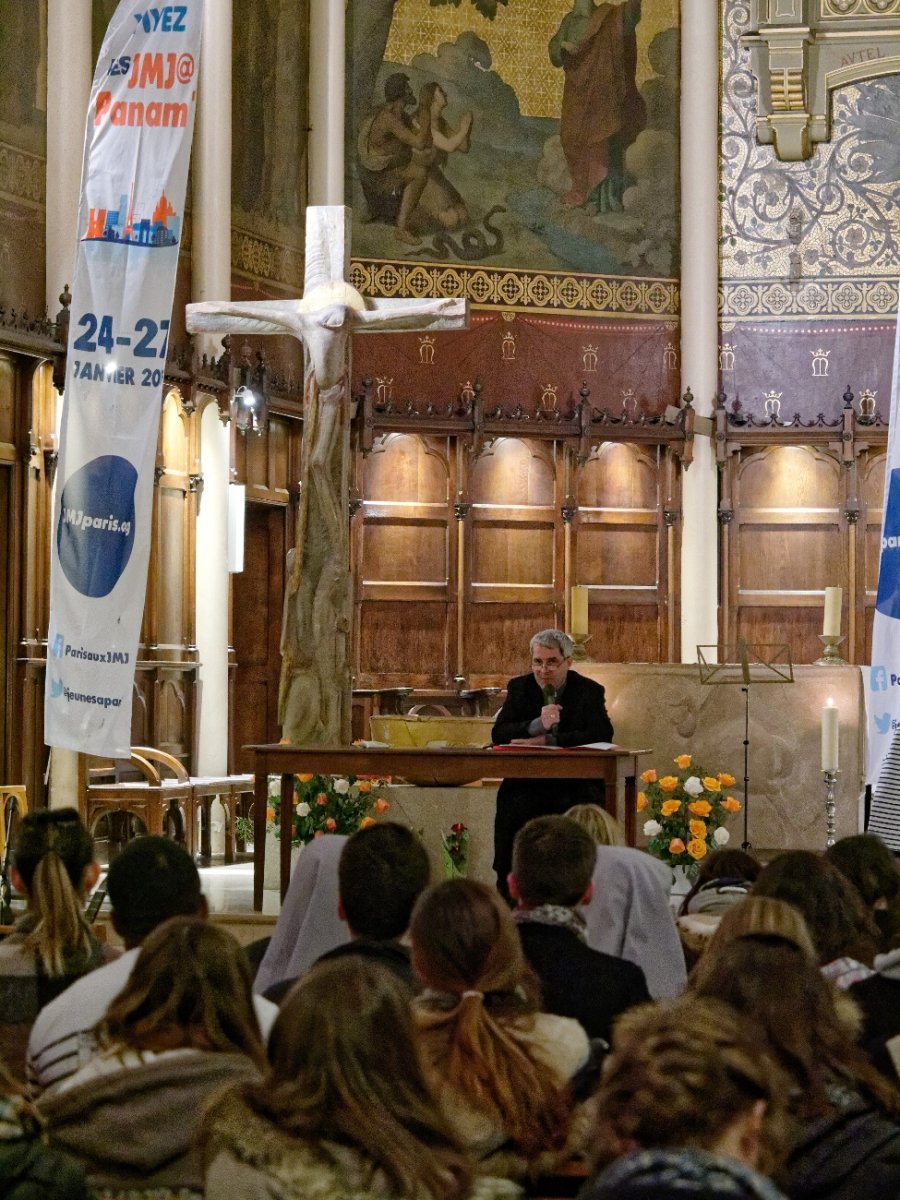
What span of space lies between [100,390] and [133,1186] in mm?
4997

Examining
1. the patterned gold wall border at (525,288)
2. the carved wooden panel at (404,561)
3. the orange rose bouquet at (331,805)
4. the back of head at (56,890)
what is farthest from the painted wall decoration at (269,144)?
the back of head at (56,890)

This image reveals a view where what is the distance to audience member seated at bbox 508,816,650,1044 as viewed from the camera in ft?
13.6

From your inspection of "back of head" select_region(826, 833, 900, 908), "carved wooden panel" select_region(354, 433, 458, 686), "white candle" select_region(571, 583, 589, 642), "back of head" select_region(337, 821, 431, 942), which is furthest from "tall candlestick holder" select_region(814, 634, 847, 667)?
"back of head" select_region(337, 821, 431, 942)

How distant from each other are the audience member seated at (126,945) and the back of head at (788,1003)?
98 centimetres

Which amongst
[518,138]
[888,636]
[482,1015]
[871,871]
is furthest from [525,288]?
[482,1015]

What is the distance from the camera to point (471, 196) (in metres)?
17.4

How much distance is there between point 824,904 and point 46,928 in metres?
1.89

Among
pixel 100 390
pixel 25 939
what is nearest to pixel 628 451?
pixel 100 390

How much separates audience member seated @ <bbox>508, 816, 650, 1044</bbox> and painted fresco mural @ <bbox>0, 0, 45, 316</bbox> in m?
9.62

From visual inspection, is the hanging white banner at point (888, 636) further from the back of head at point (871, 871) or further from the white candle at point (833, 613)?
the white candle at point (833, 613)

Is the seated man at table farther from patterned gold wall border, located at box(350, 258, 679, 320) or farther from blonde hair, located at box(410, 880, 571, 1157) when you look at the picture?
patterned gold wall border, located at box(350, 258, 679, 320)

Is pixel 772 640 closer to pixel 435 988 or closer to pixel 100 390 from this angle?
pixel 100 390

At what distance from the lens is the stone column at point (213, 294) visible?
48.2 ft

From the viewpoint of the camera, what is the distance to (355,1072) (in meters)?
2.54
